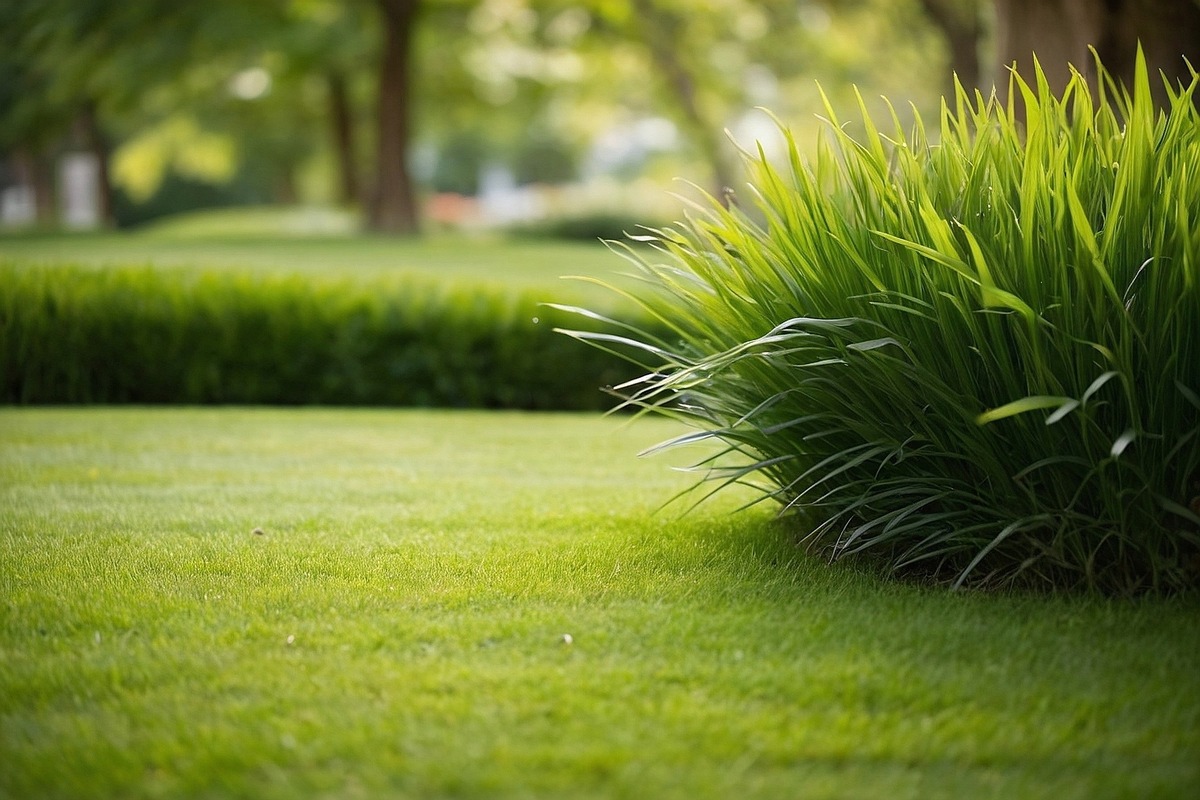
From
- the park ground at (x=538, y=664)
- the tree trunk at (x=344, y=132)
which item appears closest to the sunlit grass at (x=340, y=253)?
the tree trunk at (x=344, y=132)

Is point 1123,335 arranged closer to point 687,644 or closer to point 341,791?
point 687,644

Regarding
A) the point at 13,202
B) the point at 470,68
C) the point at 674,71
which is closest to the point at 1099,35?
the point at 674,71

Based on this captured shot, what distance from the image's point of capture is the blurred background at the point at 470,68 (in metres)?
16.7

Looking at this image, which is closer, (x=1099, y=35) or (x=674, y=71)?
(x=1099, y=35)

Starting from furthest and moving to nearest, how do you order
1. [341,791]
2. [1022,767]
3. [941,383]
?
1. [941,383]
2. [1022,767]
3. [341,791]

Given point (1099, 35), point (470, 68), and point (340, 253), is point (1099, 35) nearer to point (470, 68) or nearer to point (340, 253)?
point (340, 253)

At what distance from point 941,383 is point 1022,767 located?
125cm

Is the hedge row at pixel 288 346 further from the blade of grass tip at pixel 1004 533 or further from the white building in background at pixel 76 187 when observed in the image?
the white building in background at pixel 76 187

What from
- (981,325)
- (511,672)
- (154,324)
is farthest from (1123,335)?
(154,324)

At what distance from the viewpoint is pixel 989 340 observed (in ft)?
11.0

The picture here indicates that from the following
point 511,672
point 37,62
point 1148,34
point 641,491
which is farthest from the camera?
point 37,62

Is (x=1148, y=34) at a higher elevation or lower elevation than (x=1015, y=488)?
higher

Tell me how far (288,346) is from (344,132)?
19.8 m

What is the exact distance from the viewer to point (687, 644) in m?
2.94
